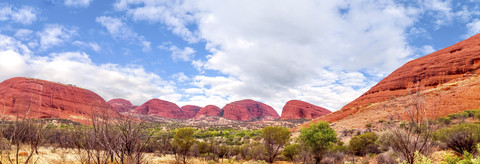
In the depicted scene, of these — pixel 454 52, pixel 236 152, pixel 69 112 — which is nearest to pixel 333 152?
pixel 236 152

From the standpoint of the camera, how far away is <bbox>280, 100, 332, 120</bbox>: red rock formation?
435 feet

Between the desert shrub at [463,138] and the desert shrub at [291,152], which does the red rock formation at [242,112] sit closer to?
the desert shrub at [291,152]

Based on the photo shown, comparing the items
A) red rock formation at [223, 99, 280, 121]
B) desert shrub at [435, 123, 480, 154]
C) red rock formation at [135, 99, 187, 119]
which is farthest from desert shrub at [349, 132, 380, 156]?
red rock formation at [135, 99, 187, 119]

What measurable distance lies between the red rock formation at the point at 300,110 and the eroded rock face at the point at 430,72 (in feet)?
232

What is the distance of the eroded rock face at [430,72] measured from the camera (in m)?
48.2

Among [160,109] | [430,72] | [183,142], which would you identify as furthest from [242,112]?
[183,142]

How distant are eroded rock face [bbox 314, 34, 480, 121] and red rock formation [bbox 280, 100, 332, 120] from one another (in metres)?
70.8

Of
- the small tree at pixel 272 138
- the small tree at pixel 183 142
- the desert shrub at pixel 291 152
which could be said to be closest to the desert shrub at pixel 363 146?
the desert shrub at pixel 291 152

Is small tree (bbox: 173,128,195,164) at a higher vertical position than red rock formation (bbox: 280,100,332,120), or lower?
lower

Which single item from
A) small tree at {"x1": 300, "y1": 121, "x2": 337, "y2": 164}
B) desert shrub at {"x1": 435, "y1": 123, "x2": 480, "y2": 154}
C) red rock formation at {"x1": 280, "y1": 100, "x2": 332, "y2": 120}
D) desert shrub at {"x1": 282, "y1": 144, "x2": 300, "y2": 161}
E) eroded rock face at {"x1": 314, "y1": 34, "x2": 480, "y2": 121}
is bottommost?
desert shrub at {"x1": 282, "y1": 144, "x2": 300, "y2": 161}

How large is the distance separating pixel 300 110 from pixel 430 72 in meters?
85.0

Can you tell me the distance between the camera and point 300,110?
136 metres

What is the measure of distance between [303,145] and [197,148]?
438 inches

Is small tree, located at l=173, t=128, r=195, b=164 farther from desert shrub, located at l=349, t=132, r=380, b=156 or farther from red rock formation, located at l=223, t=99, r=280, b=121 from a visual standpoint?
red rock formation, located at l=223, t=99, r=280, b=121
